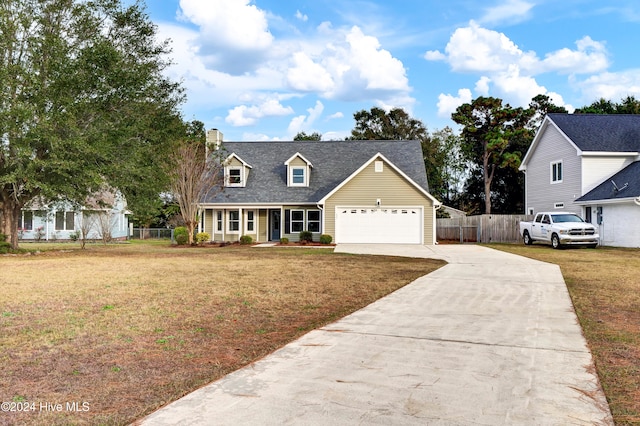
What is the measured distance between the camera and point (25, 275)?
13.0 metres

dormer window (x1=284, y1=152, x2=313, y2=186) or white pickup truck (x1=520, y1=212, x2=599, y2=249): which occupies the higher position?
dormer window (x1=284, y1=152, x2=313, y2=186)

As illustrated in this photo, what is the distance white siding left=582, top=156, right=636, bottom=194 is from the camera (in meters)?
28.1

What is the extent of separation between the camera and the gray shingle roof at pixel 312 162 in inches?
1214

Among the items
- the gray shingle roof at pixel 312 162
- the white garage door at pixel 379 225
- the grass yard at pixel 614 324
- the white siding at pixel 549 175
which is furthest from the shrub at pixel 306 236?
the grass yard at pixel 614 324

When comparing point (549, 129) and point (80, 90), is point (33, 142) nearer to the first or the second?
point (80, 90)

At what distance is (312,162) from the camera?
33.1 m

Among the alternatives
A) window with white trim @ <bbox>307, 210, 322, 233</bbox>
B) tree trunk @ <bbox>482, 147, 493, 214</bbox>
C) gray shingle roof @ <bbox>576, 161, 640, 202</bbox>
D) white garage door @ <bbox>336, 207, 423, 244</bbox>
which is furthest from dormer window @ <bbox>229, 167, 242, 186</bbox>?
tree trunk @ <bbox>482, 147, 493, 214</bbox>

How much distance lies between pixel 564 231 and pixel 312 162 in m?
15.6

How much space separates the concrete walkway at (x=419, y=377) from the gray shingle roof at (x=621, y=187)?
19.9m

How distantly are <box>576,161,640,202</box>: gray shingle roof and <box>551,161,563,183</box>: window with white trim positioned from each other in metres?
3.14

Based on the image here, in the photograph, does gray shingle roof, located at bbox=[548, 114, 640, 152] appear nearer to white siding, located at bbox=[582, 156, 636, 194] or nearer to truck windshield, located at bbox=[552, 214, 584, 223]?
white siding, located at bbox=[582, 156, 636, 194]

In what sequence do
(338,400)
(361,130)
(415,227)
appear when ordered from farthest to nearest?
(361,130), (415,227), (338,400)

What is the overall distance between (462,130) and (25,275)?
40.3 metres

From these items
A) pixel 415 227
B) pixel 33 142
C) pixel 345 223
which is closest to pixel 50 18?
pixel 33 142
